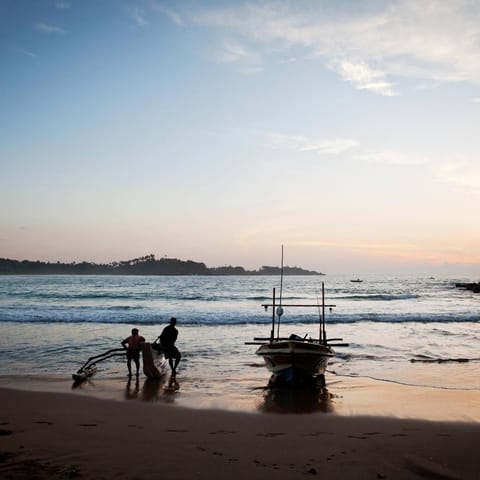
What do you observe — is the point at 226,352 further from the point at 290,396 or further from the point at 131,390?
the point at 290,396

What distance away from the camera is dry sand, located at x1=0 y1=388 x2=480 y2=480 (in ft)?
22.0

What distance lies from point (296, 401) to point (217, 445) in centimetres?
438

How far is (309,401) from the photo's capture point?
1191cm

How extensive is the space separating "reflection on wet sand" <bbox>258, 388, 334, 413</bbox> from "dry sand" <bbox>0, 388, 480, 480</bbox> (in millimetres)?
658

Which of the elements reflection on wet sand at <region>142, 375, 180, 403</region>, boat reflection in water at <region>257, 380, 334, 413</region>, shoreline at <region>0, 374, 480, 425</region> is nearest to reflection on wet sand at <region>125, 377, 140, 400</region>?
shoreline at <region>0, 374, 480, 425</region>

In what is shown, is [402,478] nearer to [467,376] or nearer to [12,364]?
[467,376]

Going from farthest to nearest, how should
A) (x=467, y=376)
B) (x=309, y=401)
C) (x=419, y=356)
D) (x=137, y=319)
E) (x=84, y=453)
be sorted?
(x=137, y=319), (x=419, y=356), (x=467, y=376), (x=309, y=401), (x=84, y=453)

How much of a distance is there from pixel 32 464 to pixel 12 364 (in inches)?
421

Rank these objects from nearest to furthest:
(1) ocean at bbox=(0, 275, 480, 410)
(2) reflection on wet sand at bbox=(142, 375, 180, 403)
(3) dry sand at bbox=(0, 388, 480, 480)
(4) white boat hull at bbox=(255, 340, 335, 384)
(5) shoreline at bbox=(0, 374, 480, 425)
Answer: (3) dry sand at bbox=(0, 388, 480, 480) < (5) shoreline at bbox=(0, 374, 480, 425) < (2) reflection on wet sand at bbox=(142, 375, 180, 403) < (4) white boat hull at bbox=(255, 340, 335, 384) < (1) ocean at bbox=(0, 275, 480, 410)

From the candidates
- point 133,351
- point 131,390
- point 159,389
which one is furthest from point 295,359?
point 133,351

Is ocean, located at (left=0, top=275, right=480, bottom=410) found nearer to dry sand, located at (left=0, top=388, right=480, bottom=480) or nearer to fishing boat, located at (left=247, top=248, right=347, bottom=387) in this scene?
fishing boat, located at (left=247, top=248, right=347, bottom=387)

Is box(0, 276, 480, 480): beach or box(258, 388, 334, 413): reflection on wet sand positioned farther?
box(258, 388, 334, 413): reflection on wet sand

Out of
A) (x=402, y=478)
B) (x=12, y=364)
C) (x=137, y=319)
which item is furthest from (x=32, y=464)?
(x=137, y=319)

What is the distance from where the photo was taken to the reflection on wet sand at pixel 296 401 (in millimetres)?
11008
